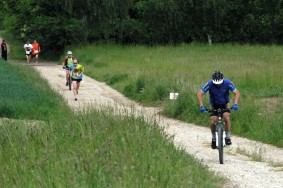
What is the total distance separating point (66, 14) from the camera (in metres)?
56.3

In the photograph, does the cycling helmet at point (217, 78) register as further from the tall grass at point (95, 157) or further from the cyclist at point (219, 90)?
the tall grass at point (95, 157)

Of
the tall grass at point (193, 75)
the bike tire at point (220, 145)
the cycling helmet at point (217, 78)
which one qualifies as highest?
the cycling helmet at point (217, 78)

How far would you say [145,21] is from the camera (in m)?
61.6

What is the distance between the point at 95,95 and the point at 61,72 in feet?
39.0

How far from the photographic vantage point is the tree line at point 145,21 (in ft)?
178

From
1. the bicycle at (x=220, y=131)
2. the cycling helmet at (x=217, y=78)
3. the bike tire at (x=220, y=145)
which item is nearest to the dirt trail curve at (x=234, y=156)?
the bike tire at (x=220, y=145)

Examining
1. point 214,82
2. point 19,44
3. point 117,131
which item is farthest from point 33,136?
point 19,44

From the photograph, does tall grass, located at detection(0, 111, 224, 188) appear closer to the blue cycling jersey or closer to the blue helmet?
the blue cycling jersey

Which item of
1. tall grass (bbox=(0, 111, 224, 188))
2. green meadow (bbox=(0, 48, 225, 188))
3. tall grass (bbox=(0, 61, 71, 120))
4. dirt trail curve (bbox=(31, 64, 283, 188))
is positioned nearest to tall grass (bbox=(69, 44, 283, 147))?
dirt trail curve (bbox=(31, 64, 283, 188))

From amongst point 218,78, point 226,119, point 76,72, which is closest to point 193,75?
point 76,72

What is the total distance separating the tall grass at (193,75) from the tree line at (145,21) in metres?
3.94

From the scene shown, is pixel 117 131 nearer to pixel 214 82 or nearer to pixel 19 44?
pixel 214 82

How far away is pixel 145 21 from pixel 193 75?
33.1 metres

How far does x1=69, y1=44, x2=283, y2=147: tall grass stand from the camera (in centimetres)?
1991
